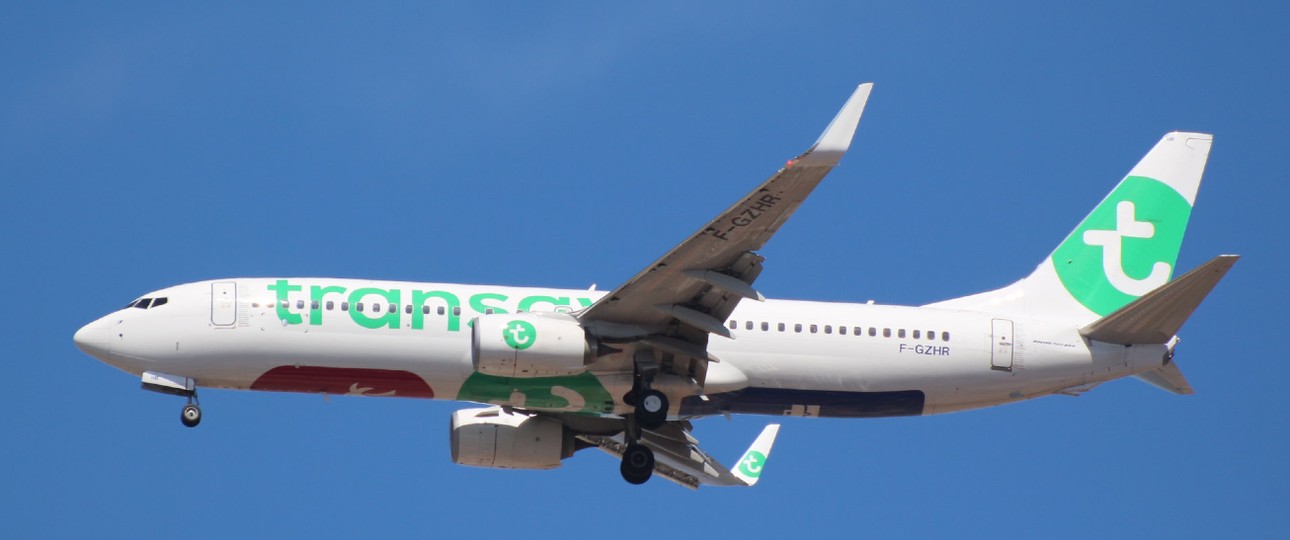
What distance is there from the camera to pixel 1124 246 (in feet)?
153

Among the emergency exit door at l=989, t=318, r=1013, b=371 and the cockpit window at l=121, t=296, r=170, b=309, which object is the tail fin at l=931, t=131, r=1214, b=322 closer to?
the emergency exit door at l=989, t=318, r=1013, b=371

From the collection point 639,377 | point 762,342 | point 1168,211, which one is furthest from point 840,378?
point 1168,211

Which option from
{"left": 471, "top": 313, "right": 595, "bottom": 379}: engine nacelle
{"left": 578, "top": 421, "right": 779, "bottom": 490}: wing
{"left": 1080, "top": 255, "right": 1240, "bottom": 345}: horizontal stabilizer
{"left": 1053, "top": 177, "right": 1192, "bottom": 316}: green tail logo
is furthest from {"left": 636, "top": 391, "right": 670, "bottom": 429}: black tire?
{"left": 1053, "top": 177, "right": 1192, "bottom": 316}: green tail logo

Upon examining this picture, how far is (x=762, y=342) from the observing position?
4181 centimetres

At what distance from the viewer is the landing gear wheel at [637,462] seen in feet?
140

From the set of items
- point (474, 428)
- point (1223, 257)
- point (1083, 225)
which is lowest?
point (474, 428)

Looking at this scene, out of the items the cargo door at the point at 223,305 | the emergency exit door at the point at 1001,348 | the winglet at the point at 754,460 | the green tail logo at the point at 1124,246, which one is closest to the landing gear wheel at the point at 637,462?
the winglet at the point at 754,460

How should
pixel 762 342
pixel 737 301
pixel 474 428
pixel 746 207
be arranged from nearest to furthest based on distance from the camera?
pixel 746 207, pixel 737 301, pixel 762 342, pixel 474 428

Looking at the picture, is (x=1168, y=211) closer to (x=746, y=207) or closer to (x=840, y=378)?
(x=840, y=378)

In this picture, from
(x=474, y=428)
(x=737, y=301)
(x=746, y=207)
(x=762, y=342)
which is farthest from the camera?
(x=474, y=428)

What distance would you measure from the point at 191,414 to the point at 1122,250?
77.2 ft

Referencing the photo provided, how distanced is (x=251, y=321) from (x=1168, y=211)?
23638 millimetres

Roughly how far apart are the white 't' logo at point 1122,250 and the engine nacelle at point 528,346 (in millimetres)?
14610

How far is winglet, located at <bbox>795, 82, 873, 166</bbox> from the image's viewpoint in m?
32.6
